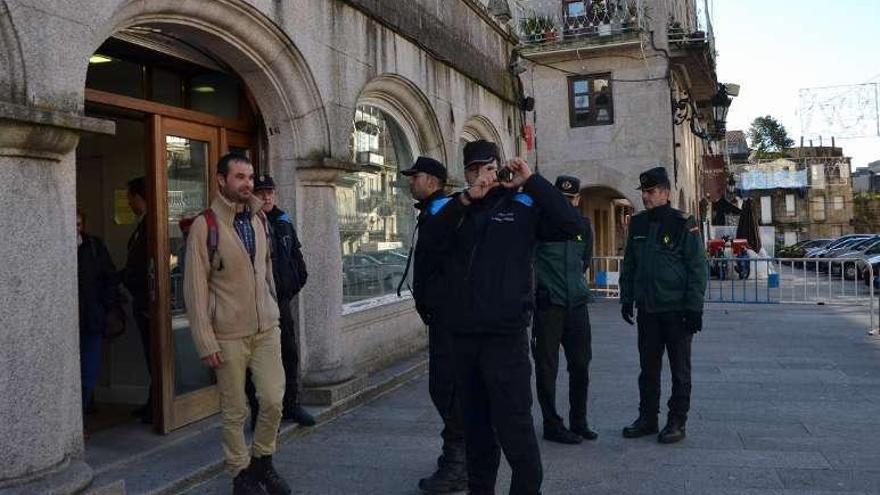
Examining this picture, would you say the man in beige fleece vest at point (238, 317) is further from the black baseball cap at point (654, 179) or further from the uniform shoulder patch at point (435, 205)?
the black baseball cap at point (654, 179)

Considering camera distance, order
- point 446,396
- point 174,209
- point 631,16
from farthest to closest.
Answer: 1. point 631,16
2. point 174,209
3. point 446,396

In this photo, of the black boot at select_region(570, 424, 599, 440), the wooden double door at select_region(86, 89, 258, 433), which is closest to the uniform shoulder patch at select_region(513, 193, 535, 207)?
the black boot at select_region(570, 424, 599, 440)

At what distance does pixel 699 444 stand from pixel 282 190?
3.83m

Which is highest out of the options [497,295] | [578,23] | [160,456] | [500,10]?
[578,23]

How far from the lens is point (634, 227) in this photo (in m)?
5.79

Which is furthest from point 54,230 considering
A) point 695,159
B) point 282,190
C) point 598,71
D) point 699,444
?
point 695,159

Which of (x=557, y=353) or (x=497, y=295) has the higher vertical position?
(x=497, y=295)

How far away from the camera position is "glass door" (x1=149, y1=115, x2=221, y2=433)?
18.2 feet

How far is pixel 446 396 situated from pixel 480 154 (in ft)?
5.37

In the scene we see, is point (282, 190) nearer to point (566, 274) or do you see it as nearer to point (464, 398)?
point (566, 274)

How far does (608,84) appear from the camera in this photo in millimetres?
20531

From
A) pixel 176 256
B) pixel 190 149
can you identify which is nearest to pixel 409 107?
pixel 190 149

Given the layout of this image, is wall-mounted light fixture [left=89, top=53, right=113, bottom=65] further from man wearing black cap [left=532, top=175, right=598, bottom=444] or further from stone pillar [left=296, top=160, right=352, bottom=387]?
man wearing black cap [left=532, top=175, right=598, bottom=444]

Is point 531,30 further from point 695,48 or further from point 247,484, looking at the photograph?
point 247,484
